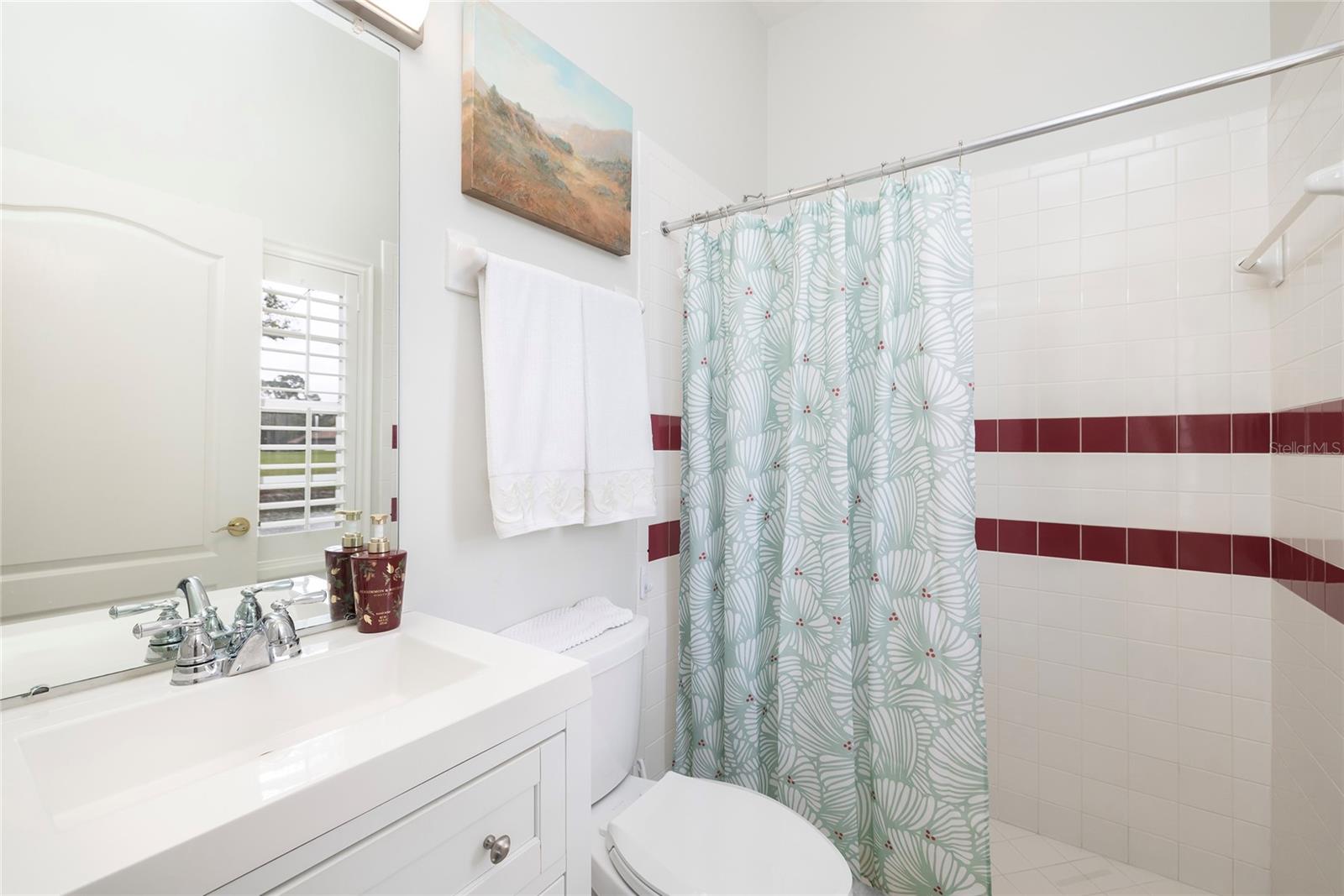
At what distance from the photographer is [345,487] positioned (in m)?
1.06

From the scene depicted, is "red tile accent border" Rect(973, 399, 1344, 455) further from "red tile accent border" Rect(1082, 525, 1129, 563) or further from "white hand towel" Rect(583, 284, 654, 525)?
"white hand towel" Rect(583, 284, 654, 525)

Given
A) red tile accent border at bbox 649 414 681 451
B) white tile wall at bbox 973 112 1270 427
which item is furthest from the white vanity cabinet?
white tile wall at bbox 973 112 1270 427

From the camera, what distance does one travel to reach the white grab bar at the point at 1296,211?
89 centimetres

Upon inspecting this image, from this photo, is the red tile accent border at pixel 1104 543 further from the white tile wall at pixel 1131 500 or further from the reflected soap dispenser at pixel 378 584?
the reflected soap dispenser at pixel 378 584

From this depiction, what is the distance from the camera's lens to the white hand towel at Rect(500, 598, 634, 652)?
124 centimetres

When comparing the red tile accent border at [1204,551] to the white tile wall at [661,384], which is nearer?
the red tile accent border at [1204,551]

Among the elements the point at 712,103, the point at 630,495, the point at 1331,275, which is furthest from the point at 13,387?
the point at 1331,275

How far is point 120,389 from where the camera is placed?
813mm

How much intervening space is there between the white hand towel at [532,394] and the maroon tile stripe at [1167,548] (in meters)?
1.40

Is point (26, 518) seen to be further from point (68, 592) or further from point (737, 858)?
point (737, 858)

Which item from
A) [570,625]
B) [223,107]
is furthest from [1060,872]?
[223,107]

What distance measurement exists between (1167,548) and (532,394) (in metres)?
Answer: 1.79

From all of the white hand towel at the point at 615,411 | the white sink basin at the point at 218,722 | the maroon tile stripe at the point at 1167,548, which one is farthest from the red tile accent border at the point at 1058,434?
the white sink basin at the point at 218,722

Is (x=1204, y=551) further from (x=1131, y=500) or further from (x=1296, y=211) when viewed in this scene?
(x=1296, y=211)
